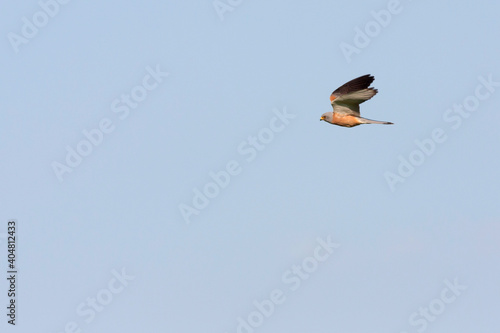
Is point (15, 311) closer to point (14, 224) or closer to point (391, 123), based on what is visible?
point (14, 224)

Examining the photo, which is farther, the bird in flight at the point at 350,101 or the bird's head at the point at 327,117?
the bird's head at the point at 327,117

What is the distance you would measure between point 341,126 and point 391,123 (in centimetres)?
303

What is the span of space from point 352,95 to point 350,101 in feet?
1.31

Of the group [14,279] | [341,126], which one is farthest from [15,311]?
[341,126]

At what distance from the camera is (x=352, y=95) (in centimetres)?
5638

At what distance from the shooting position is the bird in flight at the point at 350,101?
56.0 metres

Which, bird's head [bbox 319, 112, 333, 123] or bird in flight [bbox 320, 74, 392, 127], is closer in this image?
bird in flight [bbox 320, 74, 392, 127]

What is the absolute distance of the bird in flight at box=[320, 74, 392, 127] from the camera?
2205 inches

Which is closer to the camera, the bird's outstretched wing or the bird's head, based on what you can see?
the bird's outstretched wing

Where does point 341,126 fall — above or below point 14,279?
below

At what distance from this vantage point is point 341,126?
57.5 meters

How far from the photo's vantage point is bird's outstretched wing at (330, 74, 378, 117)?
5594 centimetres

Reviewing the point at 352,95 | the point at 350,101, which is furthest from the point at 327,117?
the point at 352,95

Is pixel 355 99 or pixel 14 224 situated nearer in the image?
pixel 355 99
